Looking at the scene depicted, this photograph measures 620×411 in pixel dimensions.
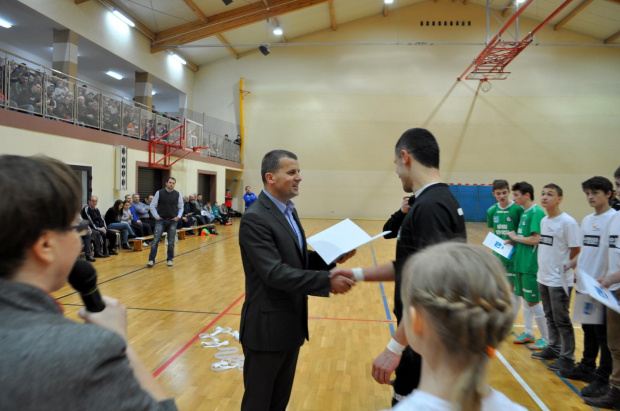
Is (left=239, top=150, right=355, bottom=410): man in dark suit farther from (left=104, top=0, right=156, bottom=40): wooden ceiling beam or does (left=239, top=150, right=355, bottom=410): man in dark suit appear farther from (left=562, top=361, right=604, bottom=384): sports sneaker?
(left=104, top=0, right=156, bottom=40): wooden ceiling beam

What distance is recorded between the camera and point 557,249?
3635 mm

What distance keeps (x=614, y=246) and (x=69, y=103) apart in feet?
34.4

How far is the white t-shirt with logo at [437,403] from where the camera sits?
787 millimetres

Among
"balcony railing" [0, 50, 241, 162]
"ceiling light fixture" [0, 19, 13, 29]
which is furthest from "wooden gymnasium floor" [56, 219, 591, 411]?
"ceiling light fixture" [0, 19, 13, 29]

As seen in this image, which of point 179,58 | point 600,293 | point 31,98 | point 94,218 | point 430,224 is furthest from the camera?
point 179,58

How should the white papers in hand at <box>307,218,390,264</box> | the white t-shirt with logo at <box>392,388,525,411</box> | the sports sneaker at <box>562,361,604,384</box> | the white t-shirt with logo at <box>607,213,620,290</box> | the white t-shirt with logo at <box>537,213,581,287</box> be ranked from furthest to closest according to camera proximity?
the white t-shirt with logo at <box>537,213,581,287</box>
the sports sneaker at <box>562,361,604,384</box>
the white t-shirt with logo at <box>607,213,620,290</box>
the white papers in hand at <box>307,218,390,264</box>
the white t-shirt with logo at <box>392,388,525,411</box>

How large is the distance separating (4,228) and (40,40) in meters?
16.7

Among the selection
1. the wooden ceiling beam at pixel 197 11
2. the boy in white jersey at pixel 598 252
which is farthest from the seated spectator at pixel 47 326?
the wooden ceiling beam at pixel 197 11

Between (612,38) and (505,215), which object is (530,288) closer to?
(505,215)

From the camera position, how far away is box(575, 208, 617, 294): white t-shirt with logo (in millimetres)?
3066

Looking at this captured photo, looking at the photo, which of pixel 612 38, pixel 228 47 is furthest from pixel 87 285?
pixel 612 38

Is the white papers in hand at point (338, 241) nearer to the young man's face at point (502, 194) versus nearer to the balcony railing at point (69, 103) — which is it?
the young man's face at point (502, 194)

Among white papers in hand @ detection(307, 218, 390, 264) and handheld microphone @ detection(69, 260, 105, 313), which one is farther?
white papers in hand @ detection(307, 218, 390, 264)

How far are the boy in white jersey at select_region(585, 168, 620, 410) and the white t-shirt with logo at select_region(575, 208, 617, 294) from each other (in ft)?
0.50
